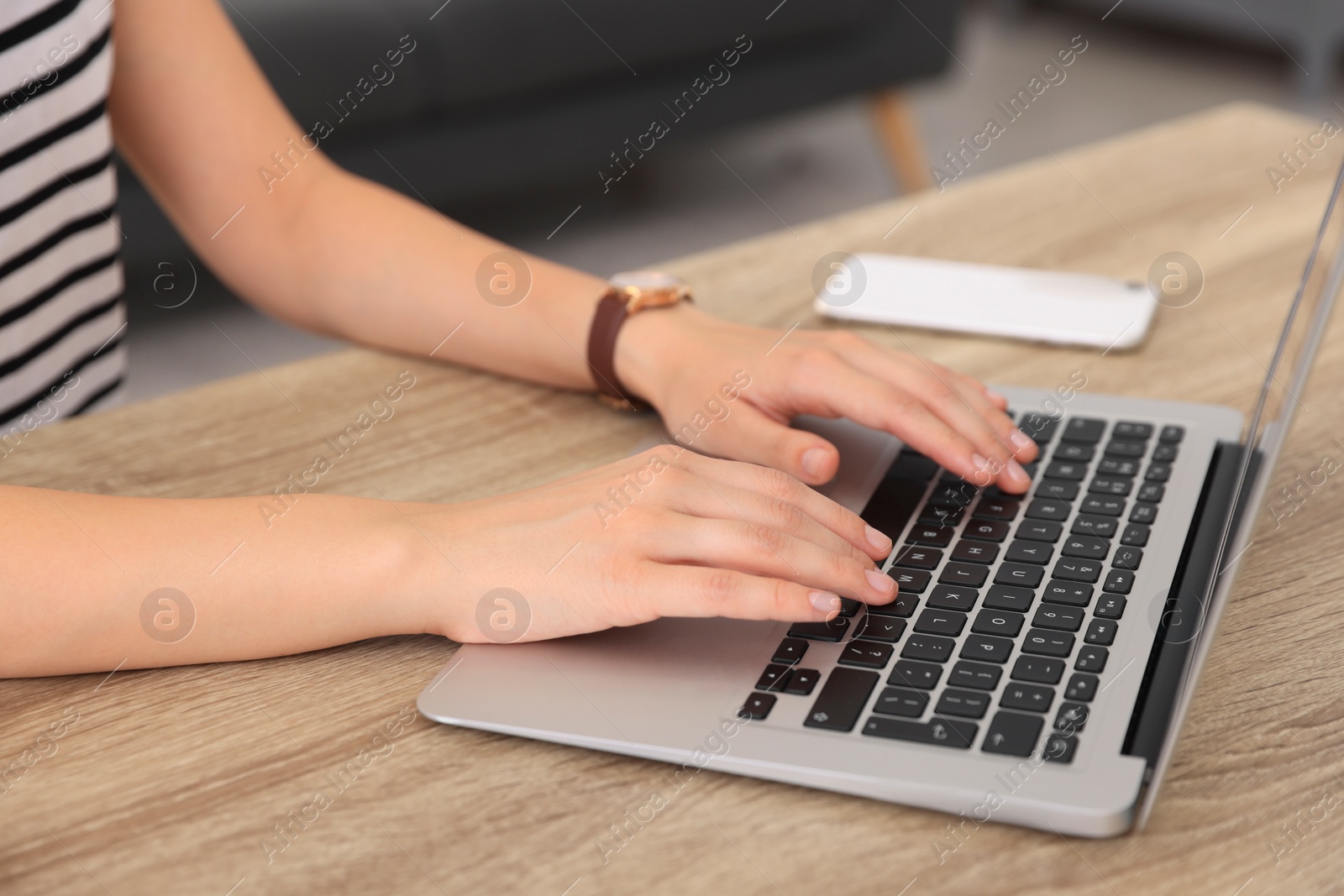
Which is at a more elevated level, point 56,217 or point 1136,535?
point 56,217

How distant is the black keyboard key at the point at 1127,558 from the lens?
21.9 inches

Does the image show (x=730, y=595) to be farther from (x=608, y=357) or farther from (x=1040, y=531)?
(x=608, y=357)

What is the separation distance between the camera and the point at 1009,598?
0.53 meters

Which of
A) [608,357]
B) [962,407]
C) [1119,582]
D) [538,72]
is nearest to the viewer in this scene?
[1119,582]

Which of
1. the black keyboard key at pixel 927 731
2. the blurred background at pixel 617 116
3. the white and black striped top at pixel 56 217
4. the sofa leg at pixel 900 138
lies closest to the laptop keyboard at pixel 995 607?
the black keyboard key at pixel 927 731

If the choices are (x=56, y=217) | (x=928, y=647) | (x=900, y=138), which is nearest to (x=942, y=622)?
(x=928, y=647)

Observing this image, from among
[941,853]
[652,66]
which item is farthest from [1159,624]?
[652,66]

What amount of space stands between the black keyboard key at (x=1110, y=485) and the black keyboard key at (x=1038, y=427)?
0.05 meters

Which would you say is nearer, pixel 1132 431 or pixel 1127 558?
pixel 1127 558

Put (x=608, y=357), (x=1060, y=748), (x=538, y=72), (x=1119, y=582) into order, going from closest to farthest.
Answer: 1. (x=1060, y=748)
2. (x=1119, y=582)
3. (x=608, y=357)
4. (x=538, y=72)

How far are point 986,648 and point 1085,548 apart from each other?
0.34 ft

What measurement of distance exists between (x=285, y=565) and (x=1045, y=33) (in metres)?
3.96

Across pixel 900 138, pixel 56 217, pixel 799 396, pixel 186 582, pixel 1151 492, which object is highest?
pixel 56 217

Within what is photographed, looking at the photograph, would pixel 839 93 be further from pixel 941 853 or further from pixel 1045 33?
pixel 941 853
